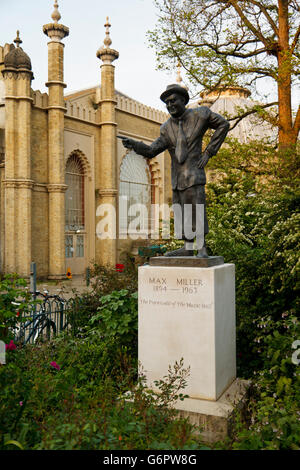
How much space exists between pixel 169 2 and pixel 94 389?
39.0ft

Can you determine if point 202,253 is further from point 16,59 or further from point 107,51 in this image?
point 107,51

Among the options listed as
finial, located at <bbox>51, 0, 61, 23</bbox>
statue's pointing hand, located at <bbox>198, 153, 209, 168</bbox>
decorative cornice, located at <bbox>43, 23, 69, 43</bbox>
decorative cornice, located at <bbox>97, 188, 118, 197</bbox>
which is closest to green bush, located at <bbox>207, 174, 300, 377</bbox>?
statue's pointing hand, located at <bbox>198, 153, 209, 168</bbox>

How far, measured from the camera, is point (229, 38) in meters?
12.0

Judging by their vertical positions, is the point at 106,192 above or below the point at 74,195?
above

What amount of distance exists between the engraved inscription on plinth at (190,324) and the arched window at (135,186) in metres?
20.2

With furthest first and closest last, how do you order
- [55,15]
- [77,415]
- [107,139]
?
1. [107,139]
2. [55,15]
3. [77,415]

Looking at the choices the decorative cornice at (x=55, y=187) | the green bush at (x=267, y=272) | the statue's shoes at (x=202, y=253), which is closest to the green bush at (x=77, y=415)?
the statue's shoes at (x=202, y=253)

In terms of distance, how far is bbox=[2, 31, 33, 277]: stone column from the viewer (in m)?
18.0

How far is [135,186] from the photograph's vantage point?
2650 cm

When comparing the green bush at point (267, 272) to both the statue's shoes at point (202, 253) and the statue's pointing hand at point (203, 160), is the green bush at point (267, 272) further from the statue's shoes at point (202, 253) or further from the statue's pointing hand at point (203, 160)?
the statue's pointing hand at point (203, 160)

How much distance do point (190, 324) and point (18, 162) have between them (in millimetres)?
16077

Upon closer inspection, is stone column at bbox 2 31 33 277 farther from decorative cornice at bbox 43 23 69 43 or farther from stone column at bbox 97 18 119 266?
stone column at bbox 97 18 119 266

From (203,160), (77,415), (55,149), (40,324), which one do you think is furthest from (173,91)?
(55,149)

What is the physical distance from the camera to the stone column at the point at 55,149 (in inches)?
761
